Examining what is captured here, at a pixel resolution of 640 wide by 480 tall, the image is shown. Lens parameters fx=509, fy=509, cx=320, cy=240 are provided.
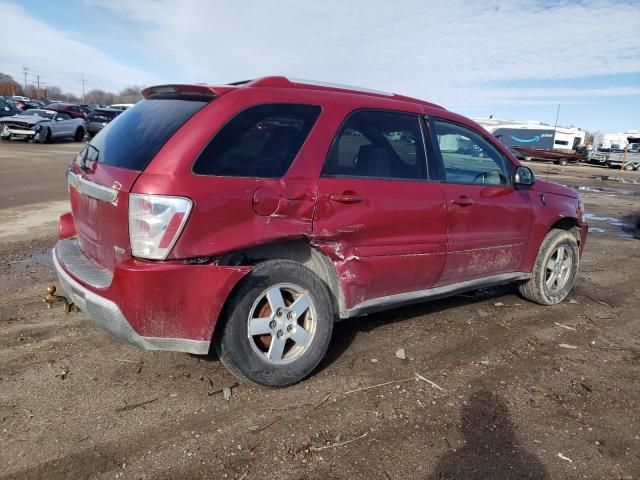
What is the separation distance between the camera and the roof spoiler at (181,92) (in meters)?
3.06

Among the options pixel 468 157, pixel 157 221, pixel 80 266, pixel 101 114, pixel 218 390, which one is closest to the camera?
pixel 157 221

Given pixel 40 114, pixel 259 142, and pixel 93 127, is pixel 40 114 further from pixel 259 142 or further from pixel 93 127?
pixel 259 142

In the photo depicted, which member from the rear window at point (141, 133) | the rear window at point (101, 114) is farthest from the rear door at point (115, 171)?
the rear window at point (101, 114)

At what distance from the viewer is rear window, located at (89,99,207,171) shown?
115 inches

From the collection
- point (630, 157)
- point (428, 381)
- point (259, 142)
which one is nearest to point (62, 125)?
point (259, 142)

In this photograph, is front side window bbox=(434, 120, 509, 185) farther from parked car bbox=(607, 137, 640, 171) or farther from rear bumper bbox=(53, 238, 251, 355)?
parked car bbox=(607, 137, 640, 171)

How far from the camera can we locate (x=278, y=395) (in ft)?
10.4

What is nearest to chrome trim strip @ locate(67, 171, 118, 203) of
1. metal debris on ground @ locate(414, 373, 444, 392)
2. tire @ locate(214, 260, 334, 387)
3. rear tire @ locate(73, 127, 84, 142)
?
tire @ locate(214, 260, 334, 387)

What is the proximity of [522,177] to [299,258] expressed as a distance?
2.38m

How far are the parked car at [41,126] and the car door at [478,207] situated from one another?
2191 cm

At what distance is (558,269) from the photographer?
510 centimetres

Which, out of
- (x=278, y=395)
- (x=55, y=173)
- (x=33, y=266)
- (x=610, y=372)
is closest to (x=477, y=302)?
(x=610, y=372)

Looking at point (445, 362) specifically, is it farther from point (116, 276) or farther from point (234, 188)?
point (116, 276)

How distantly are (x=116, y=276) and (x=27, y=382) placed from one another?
1.03m
